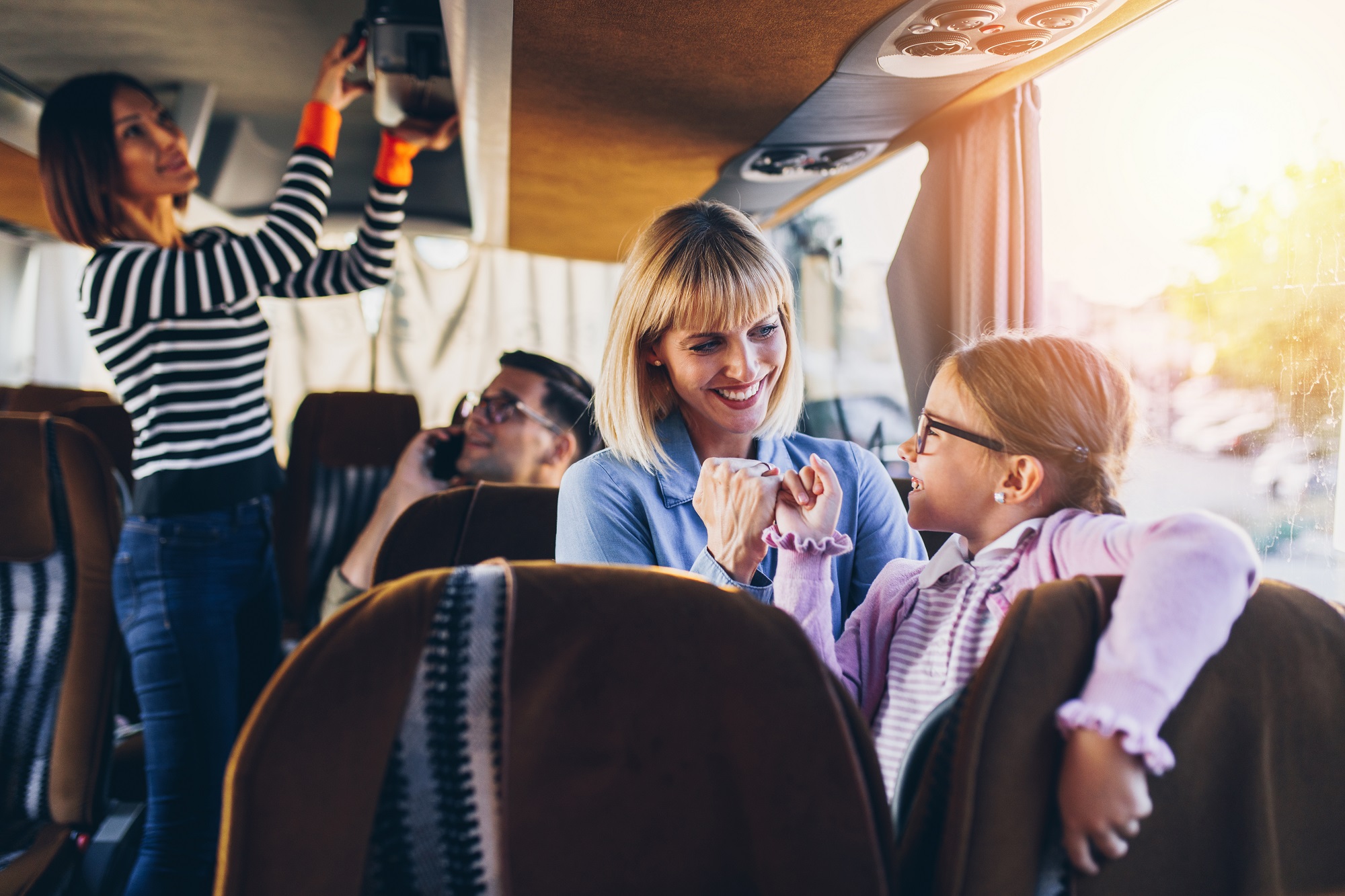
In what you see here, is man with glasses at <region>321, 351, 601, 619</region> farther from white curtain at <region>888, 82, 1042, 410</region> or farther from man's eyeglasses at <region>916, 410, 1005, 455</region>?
man's eyeglasses at <region>916, 410, 1005, 455</region>

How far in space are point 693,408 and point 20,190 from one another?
4.05 meters

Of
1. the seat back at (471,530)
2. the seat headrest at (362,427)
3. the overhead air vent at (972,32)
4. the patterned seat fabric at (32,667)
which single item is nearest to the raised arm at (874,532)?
the seat back at (471,530)

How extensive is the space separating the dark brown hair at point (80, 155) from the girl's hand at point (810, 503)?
5.43 feet

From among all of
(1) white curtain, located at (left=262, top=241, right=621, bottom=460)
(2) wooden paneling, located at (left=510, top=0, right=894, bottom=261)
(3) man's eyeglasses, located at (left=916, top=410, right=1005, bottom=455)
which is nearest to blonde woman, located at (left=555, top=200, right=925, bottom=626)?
(3) man's eyeglasses, located at (left=916, top=410, right=1005, bottom=455)

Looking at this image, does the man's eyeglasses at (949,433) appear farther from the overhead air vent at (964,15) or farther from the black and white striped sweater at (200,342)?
the black and white striped sweater at (200,342)

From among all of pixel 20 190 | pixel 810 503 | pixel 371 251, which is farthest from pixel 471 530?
pixel 20 190

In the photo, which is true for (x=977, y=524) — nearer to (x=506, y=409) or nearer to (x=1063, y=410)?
(x=1063, y=410)

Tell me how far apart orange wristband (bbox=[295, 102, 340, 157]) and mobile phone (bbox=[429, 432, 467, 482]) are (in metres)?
0.84

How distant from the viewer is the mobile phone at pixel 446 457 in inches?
93.4

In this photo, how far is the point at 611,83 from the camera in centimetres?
185

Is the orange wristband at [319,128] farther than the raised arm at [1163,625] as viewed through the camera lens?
Yes

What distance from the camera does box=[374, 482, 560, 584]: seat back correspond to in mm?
1509

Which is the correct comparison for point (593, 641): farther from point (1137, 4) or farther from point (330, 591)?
point (330, 591)

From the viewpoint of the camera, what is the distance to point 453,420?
2.66 m
